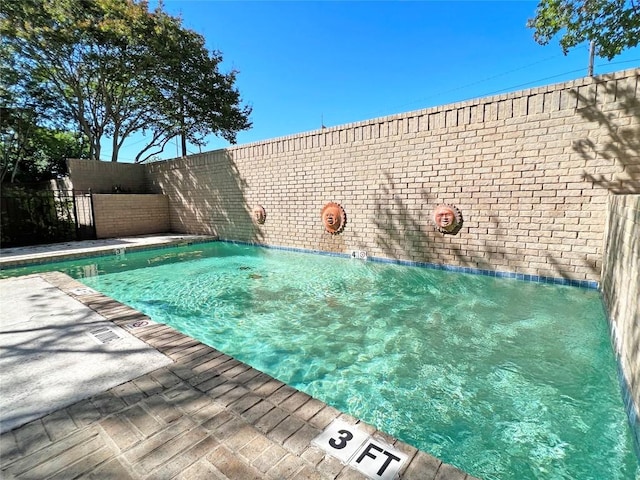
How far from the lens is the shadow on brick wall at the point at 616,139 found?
175 inches

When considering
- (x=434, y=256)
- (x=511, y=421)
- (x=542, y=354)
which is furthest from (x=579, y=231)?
(x=511, y=421)

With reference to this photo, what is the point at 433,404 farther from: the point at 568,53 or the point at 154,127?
the point at 154,127

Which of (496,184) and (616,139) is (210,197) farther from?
(616,139)

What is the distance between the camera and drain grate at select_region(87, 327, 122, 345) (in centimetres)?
271

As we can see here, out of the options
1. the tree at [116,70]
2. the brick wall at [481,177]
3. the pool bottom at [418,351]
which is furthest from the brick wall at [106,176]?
the pool bottom at [418,351]

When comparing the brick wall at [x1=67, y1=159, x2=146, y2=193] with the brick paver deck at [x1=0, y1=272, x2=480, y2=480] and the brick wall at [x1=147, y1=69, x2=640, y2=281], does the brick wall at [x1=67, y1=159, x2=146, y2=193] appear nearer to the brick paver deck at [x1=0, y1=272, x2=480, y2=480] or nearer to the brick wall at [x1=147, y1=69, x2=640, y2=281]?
the brick wall at [x1=147, y1=69, x2=640, y2=281]

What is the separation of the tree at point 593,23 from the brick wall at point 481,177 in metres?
5.59

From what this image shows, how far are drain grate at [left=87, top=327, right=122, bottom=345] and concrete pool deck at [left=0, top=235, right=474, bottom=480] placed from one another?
0.77ft

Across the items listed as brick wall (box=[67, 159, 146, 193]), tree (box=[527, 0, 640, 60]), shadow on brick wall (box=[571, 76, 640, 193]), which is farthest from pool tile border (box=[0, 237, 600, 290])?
tree (box=[527, 0, 640, 60])

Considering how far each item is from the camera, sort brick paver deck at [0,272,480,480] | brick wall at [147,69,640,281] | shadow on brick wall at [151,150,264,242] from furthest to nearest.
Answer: shadow on brick wall at [151,150,264,242], brick wall at [147,69,640,281], brick paver deck at [0,272,480,480]

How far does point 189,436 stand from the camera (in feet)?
5.17

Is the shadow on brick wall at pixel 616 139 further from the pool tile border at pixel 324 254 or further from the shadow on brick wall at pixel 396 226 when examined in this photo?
the shadow on brick wall at pixel 396 226

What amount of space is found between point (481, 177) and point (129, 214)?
11.3 metres

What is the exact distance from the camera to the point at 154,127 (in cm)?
1666
